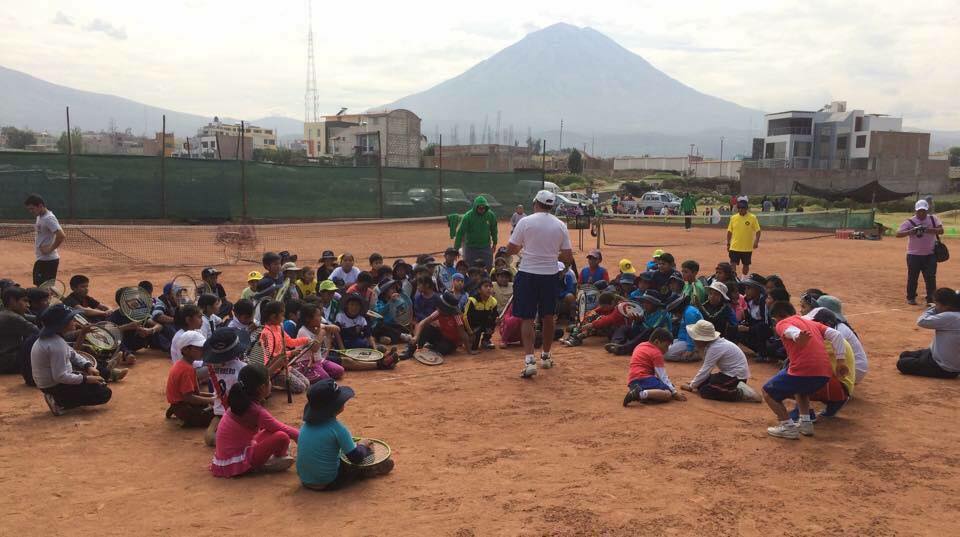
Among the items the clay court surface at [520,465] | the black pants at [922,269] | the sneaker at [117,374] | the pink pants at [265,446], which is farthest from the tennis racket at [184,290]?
the black pants at [922,269]

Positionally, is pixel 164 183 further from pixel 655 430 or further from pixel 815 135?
pixel 815 135

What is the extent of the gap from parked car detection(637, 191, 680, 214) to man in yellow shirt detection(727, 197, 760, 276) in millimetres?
27684

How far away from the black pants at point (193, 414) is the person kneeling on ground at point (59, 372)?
99cm

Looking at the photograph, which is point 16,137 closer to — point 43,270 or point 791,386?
point 43,270

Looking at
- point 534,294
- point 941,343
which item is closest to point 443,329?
point 534,294

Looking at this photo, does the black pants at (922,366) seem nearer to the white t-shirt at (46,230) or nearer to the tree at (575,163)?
the white t-shirt at (46,230)

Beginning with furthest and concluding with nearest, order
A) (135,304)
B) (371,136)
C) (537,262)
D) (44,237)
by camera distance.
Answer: (371,136)
(44,237)
(135,304)
(537,262)

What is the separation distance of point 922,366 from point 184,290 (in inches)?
352

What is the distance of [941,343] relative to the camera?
746cm

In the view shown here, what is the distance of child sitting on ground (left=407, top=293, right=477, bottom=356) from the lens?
8.73 meters

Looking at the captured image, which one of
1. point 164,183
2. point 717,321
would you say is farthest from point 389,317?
point 164,183

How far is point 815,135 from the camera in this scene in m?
85.4

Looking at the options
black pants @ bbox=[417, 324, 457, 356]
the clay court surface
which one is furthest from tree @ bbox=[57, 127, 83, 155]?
the clay court surface

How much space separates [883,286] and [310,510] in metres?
13.2
